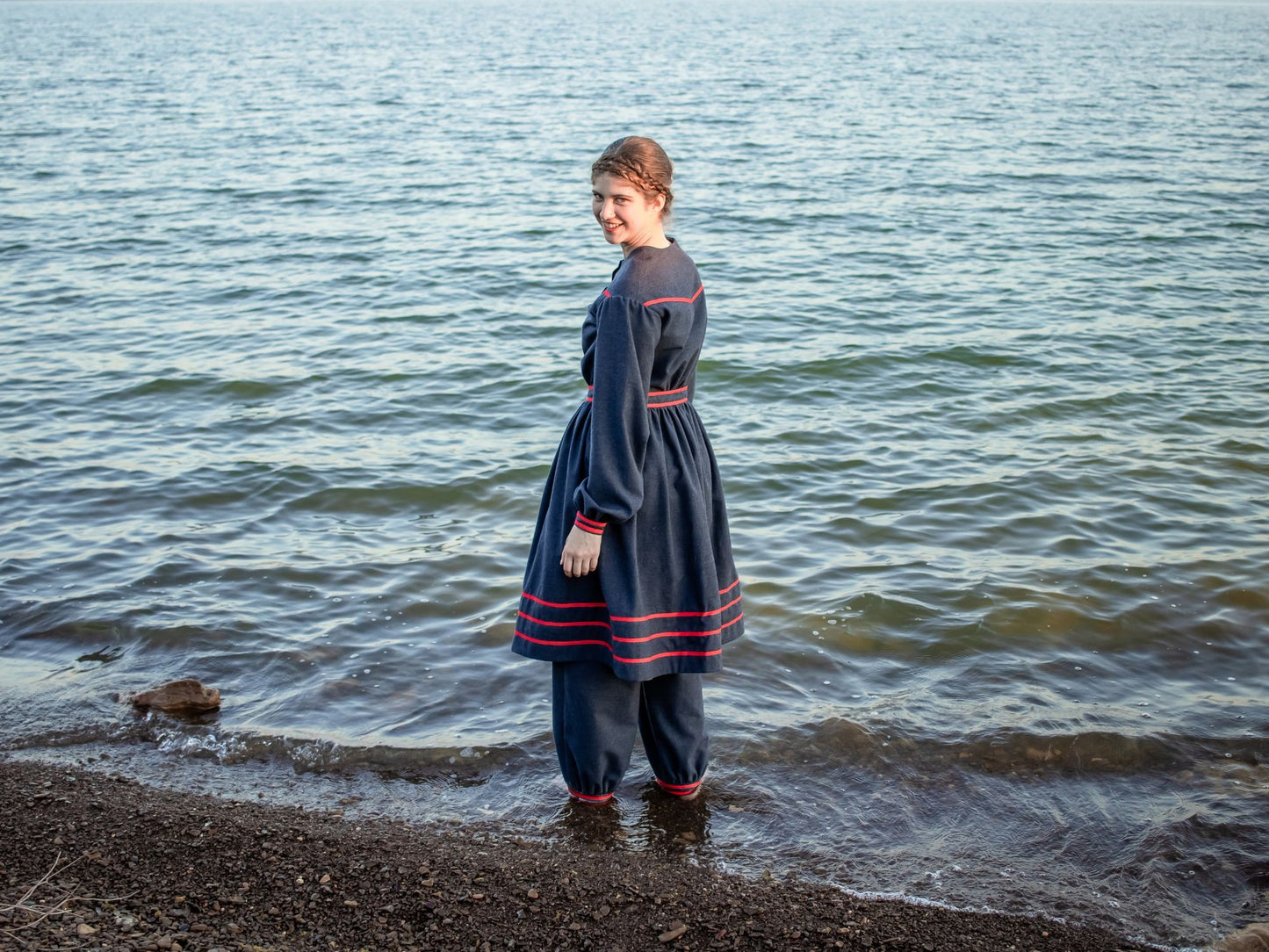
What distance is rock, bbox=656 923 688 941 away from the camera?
3197mm

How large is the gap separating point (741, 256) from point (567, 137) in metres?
8.90

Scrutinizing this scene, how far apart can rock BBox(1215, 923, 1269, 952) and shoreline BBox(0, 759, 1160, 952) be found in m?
0.25

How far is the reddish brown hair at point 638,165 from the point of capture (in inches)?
127

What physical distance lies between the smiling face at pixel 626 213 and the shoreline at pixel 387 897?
1888 mm

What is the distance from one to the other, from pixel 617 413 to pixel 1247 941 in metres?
2.35

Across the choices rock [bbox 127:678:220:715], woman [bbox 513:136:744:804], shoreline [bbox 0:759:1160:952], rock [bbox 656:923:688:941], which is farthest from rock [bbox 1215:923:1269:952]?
rock [bbox 127:678:220:715]

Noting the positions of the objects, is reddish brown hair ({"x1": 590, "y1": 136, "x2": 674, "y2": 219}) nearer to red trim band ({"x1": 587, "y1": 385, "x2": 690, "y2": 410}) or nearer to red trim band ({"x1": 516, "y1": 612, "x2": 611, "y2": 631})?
red trim band ({"x1": 587, "y1": 385, "x2": 690, "y2": 410})

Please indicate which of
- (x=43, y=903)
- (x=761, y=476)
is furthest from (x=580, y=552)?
(x=761, y=476)

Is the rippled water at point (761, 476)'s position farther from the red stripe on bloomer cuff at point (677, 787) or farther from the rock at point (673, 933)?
the rock at point (673, 933)

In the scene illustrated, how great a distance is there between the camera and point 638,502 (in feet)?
11.1

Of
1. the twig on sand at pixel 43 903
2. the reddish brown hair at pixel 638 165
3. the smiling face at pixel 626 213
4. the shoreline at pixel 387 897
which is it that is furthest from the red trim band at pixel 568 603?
the twig on sand at pixel 43 903

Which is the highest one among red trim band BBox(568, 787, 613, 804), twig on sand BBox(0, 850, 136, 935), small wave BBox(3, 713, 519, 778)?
twig on sand BBox(0, 850, 136, 935)

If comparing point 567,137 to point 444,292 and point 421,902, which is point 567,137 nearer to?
point 444,292

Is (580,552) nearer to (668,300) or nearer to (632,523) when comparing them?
(632,523)
